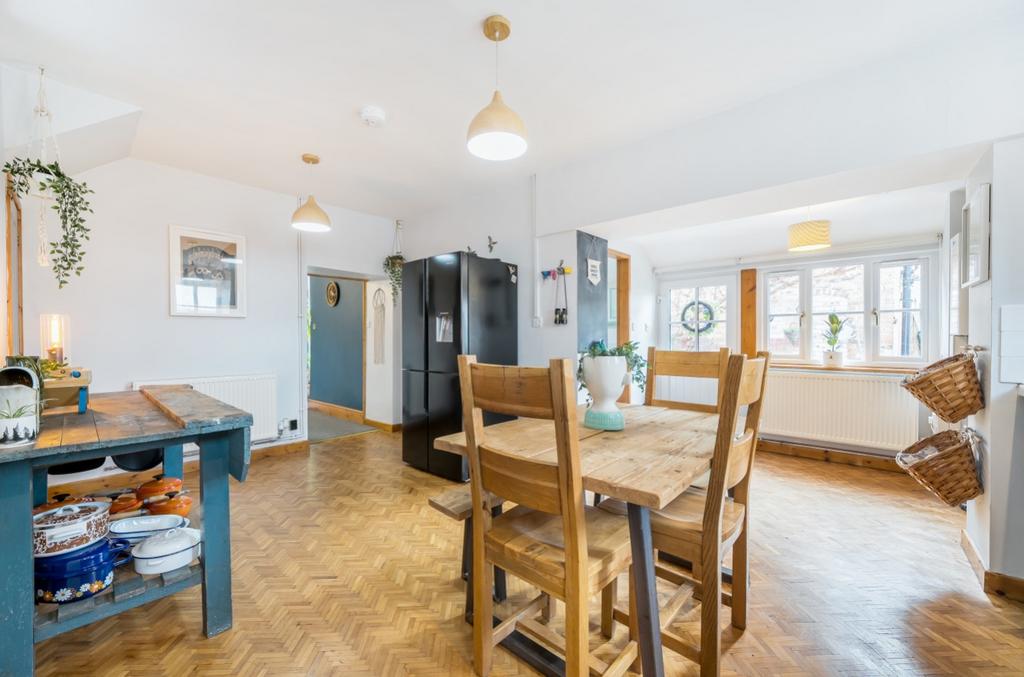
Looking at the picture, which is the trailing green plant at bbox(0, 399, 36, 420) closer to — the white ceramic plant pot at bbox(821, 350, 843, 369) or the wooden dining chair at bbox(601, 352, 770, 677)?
the wooden dining chair at bbox(601, 352, 770, 677)

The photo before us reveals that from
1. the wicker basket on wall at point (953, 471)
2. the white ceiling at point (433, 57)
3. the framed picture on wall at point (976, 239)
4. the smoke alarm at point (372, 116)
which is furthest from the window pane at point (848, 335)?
the smoke alarm at point (372, 116)

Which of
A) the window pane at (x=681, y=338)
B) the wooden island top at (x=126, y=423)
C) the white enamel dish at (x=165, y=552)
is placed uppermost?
the window pane at (x=681, y=338)

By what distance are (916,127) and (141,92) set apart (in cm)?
445

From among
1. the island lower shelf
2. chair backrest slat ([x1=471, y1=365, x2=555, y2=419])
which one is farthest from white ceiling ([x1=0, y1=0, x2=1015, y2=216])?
the island lower shelf

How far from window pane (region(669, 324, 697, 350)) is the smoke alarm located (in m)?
→ 4.04

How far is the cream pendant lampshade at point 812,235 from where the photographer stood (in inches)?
133

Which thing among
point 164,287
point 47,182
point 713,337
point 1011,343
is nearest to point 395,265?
point 164,287

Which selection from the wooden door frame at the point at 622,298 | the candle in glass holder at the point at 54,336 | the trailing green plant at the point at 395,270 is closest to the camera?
the candle in glass holder at the point at 54,336

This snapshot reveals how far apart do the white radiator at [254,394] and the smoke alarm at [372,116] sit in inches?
107

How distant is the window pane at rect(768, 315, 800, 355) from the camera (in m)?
4.42

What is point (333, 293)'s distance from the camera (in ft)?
21.2

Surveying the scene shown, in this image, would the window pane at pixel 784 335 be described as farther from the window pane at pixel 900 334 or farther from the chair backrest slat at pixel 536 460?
the chair backrest slat at pixel 536 460

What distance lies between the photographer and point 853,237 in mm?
3947

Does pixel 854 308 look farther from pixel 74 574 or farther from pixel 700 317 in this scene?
pixel 74 574
